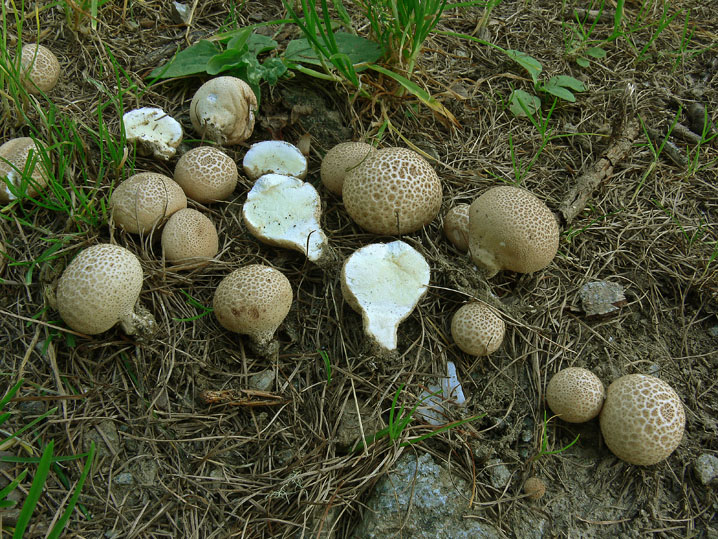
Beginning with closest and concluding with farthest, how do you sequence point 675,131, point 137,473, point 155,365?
point 137,473 < point 155,365 < point 675,131

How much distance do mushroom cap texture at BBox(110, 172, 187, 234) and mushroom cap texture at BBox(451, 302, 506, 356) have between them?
164 cm

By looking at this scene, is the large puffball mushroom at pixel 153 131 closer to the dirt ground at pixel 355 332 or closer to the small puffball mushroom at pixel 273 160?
the dirt ground at pixel 355 332

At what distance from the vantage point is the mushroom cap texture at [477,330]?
7.90 ft

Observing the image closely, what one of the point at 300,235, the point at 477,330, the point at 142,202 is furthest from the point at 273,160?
the point at 477,330

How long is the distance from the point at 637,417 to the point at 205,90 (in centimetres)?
295

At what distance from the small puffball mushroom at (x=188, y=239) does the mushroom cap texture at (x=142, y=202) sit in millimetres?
71

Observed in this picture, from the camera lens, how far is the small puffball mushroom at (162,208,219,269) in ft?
8.26

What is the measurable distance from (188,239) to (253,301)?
21.6 inches

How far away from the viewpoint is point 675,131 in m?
3.51

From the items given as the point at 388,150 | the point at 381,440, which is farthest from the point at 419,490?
the point at 388,150

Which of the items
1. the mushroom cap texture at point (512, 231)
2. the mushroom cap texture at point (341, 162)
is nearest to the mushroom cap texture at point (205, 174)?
the mushroom cap texture at point (341, 162)

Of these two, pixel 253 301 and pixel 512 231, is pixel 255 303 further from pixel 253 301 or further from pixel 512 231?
pixel 512 231

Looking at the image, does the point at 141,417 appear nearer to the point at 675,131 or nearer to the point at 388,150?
the point at 388,150

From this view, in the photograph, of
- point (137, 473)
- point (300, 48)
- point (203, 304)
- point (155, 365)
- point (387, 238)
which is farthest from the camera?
point (300, 48)
